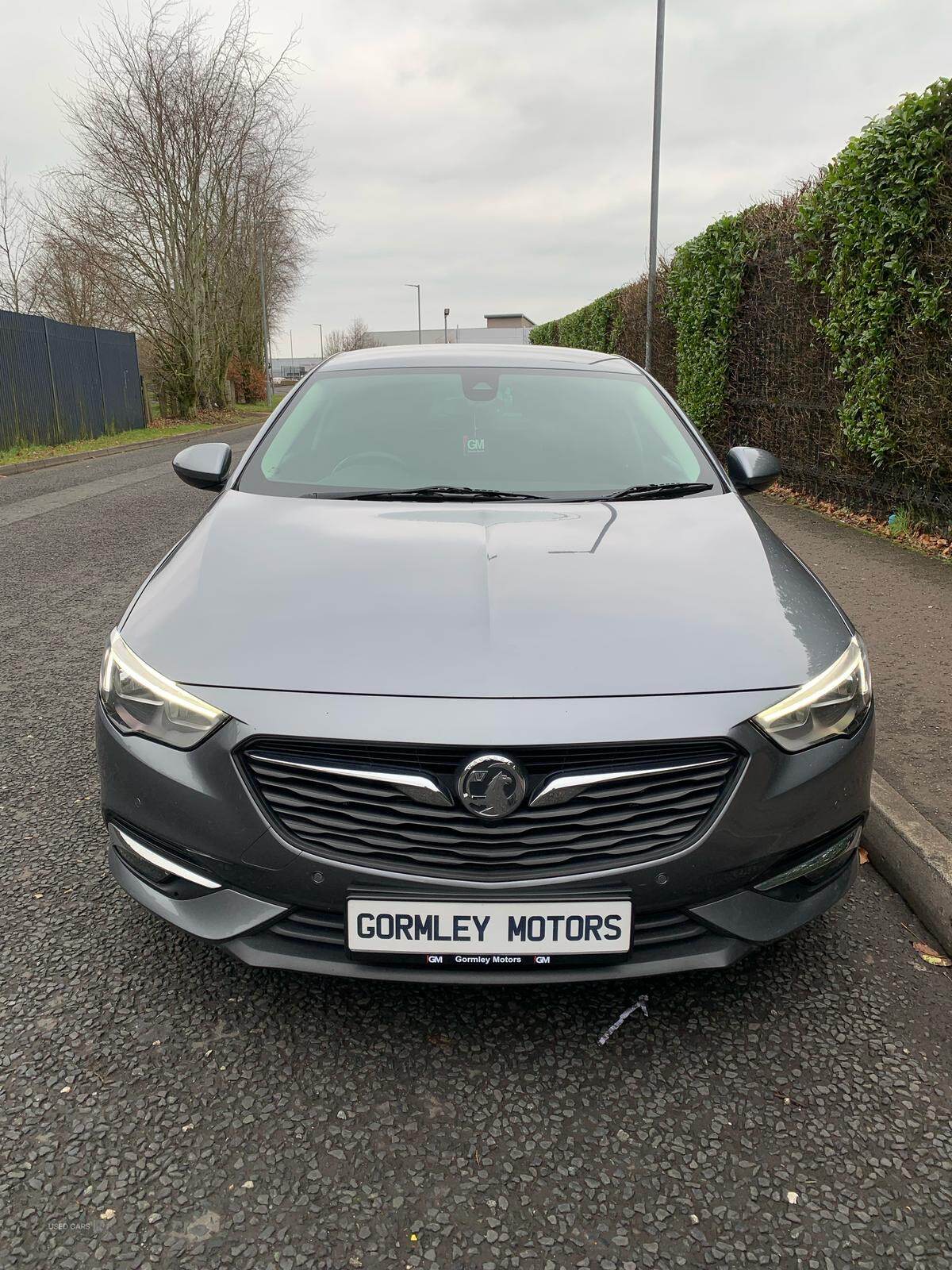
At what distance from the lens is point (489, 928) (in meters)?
1.80

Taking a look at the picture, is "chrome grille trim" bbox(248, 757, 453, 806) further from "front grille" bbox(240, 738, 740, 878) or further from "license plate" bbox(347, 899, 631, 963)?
"license plate" bbox(347, 899, 631, 963)

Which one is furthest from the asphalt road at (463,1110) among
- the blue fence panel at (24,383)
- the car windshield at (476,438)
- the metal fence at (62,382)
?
the metal fence at (62,382)

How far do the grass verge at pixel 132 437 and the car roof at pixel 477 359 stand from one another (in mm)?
12156

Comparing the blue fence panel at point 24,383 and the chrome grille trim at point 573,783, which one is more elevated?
the blue fence panel at point 24,383

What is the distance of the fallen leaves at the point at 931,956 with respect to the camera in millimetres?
2354

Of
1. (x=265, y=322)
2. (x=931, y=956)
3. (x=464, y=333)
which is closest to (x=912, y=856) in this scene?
(x=931, y=956)

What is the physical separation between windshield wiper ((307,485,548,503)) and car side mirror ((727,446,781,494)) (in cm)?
78

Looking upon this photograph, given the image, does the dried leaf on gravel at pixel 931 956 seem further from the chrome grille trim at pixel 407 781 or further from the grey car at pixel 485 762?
the chrome grille trim at pixel 407 781

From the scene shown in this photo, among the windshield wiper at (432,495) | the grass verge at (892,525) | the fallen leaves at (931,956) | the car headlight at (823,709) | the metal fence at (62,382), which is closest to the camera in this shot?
the car headlight at (823,709)

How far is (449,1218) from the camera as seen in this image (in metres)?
1.59

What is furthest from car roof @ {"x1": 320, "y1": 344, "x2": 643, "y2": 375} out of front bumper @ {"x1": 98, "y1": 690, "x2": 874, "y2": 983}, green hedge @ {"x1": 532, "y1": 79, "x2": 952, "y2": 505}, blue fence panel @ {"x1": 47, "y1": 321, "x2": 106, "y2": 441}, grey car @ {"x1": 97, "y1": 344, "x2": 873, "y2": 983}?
blue fence panel @ {"x1": 47, "y1": 321, "x2": 106, "y2": 441}

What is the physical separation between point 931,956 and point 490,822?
131 cm

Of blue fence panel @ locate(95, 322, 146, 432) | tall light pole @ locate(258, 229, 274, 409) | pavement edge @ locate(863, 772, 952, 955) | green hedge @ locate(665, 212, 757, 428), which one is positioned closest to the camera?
pavement edge @ locate(863, 772, 952, 955)

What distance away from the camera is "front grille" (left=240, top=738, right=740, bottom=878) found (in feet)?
5.95
